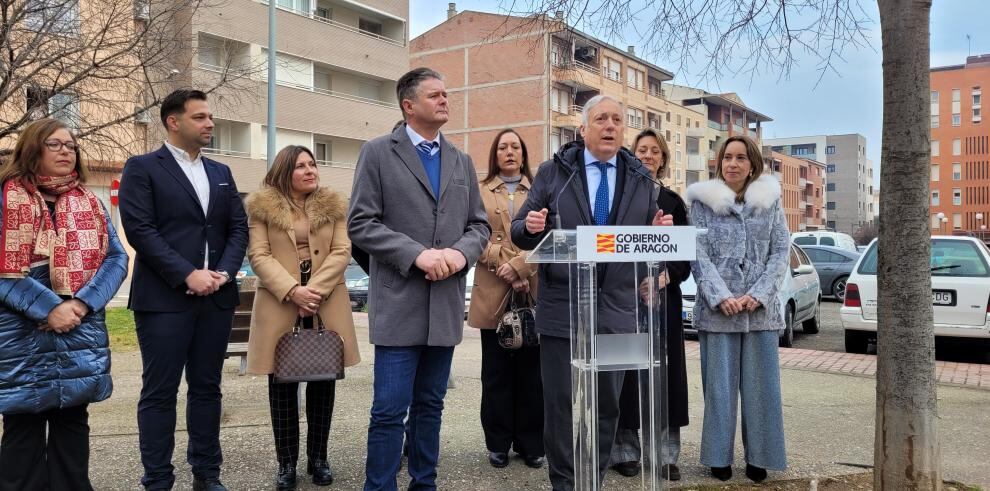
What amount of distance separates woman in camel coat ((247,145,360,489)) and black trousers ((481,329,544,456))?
0.85m

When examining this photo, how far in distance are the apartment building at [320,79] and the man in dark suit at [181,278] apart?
81.1ft

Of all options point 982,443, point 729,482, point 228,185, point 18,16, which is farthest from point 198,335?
point 18,16

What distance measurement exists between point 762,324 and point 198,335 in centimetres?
311

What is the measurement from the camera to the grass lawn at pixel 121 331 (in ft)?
32.8

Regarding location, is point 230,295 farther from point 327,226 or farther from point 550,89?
point 550,89

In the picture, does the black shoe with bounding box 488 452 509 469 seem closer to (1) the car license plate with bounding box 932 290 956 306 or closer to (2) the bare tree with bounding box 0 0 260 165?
(1) the car license plate with bounding box 932 290 956 306

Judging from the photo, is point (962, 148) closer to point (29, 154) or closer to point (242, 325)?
point (242, 325)

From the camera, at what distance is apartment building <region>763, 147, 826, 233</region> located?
330 ft

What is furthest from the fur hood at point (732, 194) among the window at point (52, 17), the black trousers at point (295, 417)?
the window at point (52, 17)

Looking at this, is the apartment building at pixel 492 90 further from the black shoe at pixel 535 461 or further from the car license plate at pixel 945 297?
the black shoe at pixel 535 461

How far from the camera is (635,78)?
195ft

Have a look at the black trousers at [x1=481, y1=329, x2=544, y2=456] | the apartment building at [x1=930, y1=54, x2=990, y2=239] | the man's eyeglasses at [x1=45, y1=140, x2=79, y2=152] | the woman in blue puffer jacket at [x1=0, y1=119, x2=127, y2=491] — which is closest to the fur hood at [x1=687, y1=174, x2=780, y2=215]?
the black trousers at [x1=481, y1=329, x2=544, y2=456]

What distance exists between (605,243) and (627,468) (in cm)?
149

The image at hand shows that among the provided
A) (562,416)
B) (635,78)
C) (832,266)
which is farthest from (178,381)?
(635,78)
